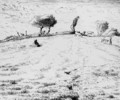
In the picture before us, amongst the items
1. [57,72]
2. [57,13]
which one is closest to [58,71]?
[57,72]

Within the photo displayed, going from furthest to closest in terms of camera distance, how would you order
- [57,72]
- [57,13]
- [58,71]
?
[57,13] → [58,71] → [57,72]

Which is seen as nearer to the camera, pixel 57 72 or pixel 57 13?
pixel 57 72

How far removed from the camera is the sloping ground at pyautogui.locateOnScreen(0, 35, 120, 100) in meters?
16.1

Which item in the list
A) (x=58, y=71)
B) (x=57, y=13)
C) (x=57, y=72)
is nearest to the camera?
(x=57, y=72)

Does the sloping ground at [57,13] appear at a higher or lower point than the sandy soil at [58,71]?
higher

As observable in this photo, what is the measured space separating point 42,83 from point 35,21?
29689 millimetres

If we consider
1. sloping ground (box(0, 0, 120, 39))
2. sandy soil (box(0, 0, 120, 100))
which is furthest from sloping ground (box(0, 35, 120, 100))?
sloping ground (box(0, 0, 120, 39))

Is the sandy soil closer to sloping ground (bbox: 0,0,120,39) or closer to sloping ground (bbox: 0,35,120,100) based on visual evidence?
sloping ground (bbox: 0,35,120,100)

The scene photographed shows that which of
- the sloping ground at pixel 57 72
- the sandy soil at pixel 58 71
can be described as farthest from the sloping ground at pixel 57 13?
the sloping ground at pixel 57 72

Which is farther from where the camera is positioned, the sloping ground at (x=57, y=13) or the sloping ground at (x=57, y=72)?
the sloping ground at (x=57, y=13)

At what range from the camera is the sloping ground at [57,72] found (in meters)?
16.1

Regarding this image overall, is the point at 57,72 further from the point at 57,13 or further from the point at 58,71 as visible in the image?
the point at 57,13

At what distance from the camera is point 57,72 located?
2217 cm

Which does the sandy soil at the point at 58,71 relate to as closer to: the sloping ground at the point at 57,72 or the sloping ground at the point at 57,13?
the sloping ground at the point at 57,72
